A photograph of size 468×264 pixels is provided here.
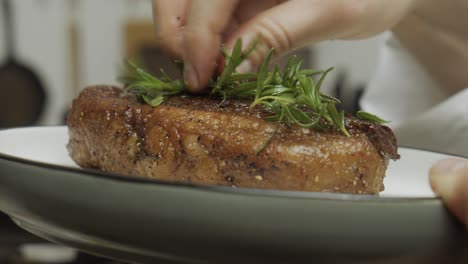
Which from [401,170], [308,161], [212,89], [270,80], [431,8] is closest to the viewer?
[308,161]

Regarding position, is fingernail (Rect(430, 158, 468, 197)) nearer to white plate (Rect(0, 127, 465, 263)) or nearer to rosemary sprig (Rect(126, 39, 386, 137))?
white plate (Rect(0, 127, 465, 263))

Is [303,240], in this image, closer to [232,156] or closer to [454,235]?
[454,235]

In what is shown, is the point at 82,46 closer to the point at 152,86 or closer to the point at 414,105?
the point at 414,105

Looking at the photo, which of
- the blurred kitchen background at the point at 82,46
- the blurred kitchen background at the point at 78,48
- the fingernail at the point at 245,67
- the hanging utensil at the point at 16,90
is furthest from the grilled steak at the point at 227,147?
the blurred kitchen background at the point at 82,46

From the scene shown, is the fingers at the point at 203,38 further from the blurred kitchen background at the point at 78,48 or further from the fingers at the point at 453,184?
the blurred kitchen background at the point at 78,48

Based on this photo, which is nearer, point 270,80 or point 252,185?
point 252,185

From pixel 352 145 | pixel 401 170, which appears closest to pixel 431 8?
pixel 401 170

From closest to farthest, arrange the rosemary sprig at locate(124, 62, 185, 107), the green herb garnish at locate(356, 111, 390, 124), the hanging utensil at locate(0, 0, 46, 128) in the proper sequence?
the green herb garnish at locate(356, 111, 390, 124)
the rosemary sprig at locate(124, 62, 185, 107)
the hanging utensil at locate(0, 0, 46, 128)

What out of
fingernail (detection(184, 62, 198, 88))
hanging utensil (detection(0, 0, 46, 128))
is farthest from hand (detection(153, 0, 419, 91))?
hanging utensil (detection(0, 0, 46, 128))
